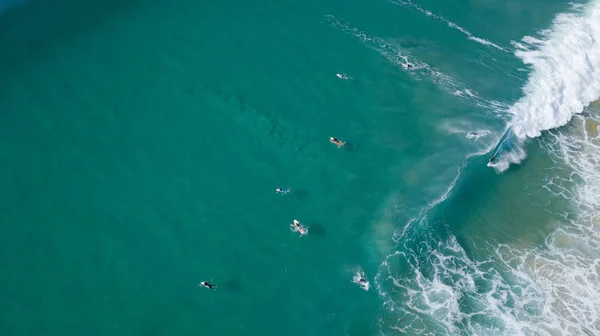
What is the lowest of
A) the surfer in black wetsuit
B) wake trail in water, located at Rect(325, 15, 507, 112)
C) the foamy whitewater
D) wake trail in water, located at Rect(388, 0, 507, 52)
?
the surfer in black wetsuit

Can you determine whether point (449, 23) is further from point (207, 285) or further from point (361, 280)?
point (207, 285)

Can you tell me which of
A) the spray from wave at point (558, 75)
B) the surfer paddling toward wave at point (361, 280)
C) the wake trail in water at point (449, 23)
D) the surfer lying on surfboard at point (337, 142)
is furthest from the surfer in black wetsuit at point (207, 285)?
the wake trail in water at point (449, 23)

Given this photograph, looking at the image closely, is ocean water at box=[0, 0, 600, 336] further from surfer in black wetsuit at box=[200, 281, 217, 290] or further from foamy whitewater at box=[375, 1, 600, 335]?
surfer in black wetsuit at box=[200, 281, 217, 290]

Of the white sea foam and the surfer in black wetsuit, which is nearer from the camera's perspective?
the surfer in black wetsuit

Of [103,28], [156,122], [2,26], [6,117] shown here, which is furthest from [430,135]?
[2,26]

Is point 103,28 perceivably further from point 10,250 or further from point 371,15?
point 371,15

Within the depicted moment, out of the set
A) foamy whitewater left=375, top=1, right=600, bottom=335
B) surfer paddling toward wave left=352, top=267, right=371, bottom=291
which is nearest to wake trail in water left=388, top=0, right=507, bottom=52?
foamy whitewater left=375, top=1, right=600, bottom=335
